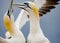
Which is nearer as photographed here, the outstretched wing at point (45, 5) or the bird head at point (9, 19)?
the bird head at point (9, 19)

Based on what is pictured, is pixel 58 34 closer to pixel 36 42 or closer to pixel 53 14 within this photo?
pixel 53 14

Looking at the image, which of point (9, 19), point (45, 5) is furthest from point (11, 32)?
point (45, 5)

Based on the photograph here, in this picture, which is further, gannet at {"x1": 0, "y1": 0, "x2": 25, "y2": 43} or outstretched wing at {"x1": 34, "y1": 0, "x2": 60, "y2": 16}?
outstretched wing at {"x1": 34, "y1": 0, "x2": 60, "y2": 16}

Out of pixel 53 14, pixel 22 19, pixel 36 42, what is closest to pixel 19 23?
pixel 22 19

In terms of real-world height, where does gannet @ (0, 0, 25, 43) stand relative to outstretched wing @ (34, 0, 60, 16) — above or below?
below

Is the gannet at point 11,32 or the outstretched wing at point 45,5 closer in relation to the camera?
the gannet at point 11,32

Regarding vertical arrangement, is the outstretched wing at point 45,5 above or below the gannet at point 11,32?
above

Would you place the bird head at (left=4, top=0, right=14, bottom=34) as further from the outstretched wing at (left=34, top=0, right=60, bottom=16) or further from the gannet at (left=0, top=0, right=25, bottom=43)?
the outstretched wing at (left=34, top=0, right=60, bottom=16)

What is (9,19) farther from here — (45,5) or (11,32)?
(45,5)

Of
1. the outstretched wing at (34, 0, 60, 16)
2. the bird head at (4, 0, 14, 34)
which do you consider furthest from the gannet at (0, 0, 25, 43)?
the outstretched wing at (34, 0, 60, 16)

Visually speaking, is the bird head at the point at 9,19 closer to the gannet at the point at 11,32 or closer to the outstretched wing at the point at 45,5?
the gannet at the point at 11,32

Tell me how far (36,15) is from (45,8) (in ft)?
1.08

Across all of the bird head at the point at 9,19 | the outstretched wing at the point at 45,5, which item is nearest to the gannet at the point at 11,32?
the bird head at the point at 9,19

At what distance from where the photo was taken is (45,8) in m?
1.62
